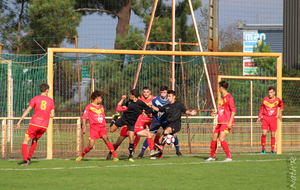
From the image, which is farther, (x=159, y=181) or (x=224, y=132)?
(x=224, y=132)

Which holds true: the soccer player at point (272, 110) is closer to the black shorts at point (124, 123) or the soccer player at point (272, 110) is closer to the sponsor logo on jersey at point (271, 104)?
the sponsor logo on jersey at point (271, 104)

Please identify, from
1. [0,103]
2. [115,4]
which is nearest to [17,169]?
[0,103]

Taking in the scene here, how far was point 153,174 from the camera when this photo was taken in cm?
650

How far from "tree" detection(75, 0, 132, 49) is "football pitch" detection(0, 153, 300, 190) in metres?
14.0

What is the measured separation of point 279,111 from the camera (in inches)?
397

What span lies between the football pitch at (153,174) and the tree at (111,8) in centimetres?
1404

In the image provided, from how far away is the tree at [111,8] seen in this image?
21016 millimetres

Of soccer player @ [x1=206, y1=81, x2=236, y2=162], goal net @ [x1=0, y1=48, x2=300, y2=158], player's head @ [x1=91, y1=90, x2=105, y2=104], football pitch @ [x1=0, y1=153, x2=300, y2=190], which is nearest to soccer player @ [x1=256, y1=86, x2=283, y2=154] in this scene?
goal net @ [x1=0, y1=48, x2=300, y2=158]

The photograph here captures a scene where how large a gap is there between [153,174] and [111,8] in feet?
54.4

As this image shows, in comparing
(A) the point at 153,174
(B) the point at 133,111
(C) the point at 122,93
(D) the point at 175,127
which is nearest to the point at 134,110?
(B) the point at 133,111

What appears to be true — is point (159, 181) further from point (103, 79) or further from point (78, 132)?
point (103, 79)

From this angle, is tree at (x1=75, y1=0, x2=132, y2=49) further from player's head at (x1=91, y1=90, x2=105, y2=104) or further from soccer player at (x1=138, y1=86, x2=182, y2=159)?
player's head at (x1=91, y1=90, x2=105, y2=104)

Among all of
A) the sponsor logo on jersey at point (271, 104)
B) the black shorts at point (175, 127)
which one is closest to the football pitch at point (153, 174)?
the black shorts at point (175, 127)

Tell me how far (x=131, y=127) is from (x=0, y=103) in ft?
22.5
